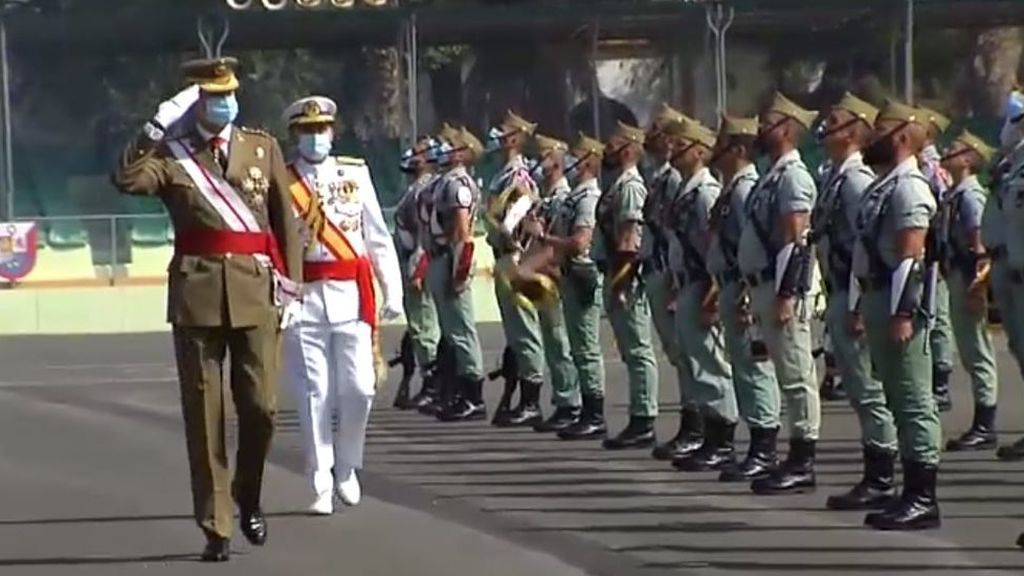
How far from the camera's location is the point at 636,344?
48.7 ft

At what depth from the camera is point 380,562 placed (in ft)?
35.5

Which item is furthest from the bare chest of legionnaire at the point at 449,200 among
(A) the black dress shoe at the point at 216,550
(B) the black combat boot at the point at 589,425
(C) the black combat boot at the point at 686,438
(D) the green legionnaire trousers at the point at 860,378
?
(A) the black dress shoe at the point at 216,550

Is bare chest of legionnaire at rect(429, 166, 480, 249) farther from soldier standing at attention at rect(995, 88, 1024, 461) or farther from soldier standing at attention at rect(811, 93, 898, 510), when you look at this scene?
soldier standing at attention at rect(811, 93, 898, 510)

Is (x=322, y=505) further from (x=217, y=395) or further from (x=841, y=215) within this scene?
(x=841, y=215)

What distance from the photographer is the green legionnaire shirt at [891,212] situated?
35.7 feet

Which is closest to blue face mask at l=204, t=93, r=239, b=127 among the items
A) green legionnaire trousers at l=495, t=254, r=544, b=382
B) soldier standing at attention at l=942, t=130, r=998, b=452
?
soldier standing at attention at l=942, t=130, r=998, b=452

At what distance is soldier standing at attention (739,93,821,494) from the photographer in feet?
39.1

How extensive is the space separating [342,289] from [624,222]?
260cm

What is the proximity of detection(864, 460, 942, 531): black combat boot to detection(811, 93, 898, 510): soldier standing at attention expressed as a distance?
1.25 ft

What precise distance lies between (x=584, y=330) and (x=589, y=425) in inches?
23.1

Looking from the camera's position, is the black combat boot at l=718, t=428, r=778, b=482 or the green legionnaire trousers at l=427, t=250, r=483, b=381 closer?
the black combat boot at l=718, t=428, r=778, b=482

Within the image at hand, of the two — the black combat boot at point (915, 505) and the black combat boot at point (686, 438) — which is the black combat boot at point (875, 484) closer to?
the black combat boot at point (915, 505)

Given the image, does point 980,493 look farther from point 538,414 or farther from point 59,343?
point 59,343

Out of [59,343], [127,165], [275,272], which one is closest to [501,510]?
[275,272]
